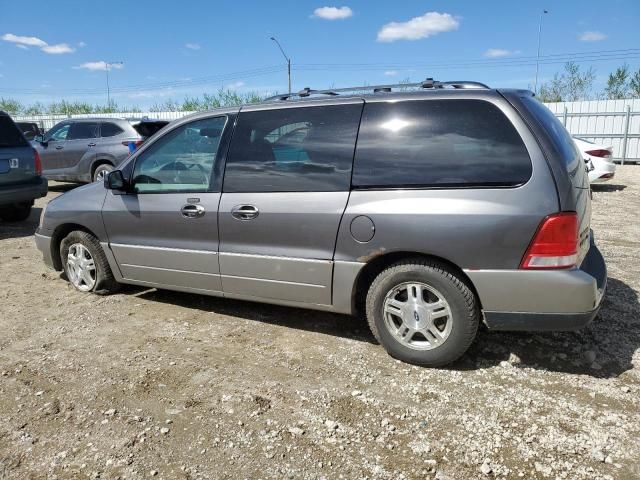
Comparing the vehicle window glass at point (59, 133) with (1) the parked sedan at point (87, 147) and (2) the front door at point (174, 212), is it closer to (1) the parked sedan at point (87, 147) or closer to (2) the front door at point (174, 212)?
(1) the parked sedan at point (87, 147)

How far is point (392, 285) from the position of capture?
3416 millimetres

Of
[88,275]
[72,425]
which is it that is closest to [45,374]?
[72,425]

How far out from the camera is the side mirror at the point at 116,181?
4.41 m

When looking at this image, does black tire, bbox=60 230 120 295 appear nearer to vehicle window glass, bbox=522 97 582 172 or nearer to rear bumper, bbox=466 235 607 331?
rear bumper, bbox=466 235 607 331

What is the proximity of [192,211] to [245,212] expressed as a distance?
0.53 metres

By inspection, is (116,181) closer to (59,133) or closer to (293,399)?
(293,399)

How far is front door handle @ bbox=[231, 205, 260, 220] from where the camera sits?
12.5 feet

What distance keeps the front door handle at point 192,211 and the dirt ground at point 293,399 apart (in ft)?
3.07

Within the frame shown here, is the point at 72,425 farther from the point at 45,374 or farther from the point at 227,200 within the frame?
the point at 227,200

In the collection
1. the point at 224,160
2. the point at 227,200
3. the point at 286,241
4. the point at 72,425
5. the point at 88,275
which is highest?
the point at 224,160

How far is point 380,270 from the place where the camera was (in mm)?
3559

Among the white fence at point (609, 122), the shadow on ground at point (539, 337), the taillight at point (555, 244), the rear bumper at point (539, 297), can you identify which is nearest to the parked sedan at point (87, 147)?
the shadow on ground at point (539, 337)

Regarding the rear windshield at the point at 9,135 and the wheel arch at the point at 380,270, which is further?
the rear windshield at the point at 9,135

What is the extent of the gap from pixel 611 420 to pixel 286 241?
2299 mm
